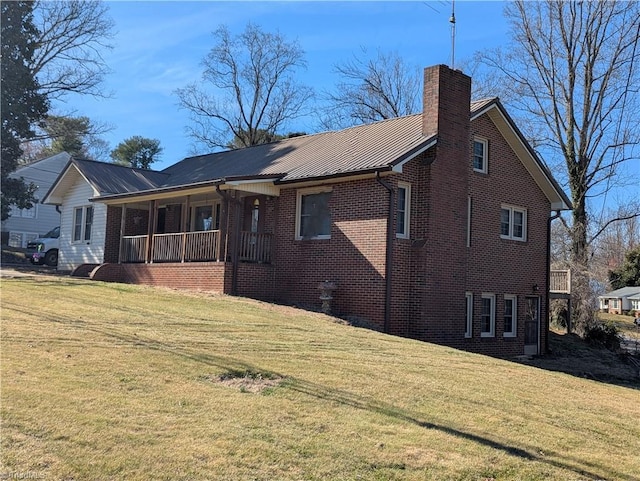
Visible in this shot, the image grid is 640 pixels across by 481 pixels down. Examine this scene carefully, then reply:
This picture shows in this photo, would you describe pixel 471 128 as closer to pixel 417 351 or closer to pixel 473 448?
pixel 417 351

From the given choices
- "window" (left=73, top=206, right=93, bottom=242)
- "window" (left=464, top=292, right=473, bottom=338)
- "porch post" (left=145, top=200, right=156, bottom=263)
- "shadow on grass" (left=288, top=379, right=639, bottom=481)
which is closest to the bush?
"window" (left=464, top=292, right=473, bottom=338)

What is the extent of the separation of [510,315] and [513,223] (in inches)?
123

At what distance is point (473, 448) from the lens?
6.39 meters

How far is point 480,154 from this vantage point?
65.1 ft

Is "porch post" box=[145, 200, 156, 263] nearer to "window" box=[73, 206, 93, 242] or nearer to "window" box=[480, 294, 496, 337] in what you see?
"window" box=[73, 206, 93, 242]

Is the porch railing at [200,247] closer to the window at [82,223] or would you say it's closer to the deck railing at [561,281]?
the window at [82,223]

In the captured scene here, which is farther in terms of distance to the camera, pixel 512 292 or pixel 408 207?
pixel 512 292

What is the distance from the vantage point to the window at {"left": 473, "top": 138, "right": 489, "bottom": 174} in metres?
19.6

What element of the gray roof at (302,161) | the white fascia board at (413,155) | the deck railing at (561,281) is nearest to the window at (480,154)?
the gray roof at (302,161)

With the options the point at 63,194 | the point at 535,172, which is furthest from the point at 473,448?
the point at 63,194

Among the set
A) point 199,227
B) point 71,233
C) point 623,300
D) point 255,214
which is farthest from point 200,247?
point 623,300

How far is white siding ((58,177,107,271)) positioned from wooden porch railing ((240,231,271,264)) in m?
7.49

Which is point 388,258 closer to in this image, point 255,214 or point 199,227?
point 255,214

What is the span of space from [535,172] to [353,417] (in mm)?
16787
